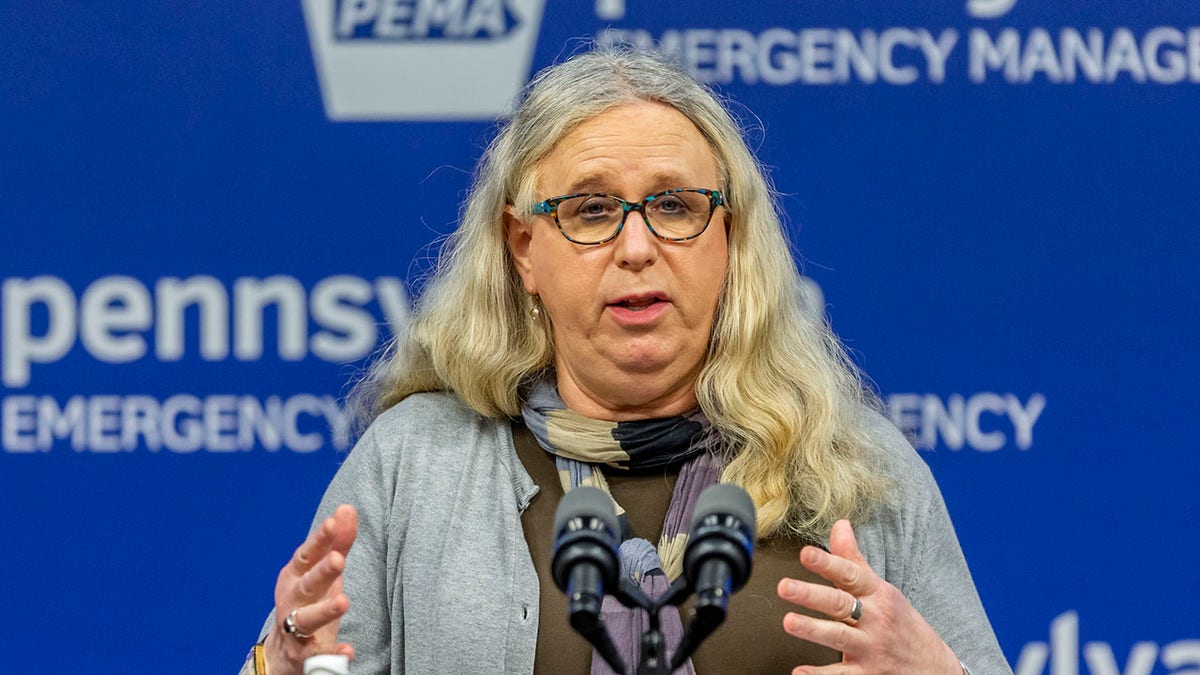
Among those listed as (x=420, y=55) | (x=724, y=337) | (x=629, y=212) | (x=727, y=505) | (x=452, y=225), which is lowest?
(x=727, y=505)

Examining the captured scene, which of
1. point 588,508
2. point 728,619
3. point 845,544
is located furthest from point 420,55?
point 588,508

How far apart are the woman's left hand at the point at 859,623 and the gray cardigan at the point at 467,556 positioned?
0.86 ft

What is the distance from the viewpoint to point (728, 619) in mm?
1794

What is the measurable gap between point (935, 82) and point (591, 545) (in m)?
1.84

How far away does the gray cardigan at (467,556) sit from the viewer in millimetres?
1811

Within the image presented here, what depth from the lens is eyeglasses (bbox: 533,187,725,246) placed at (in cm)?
188

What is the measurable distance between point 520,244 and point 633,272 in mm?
267

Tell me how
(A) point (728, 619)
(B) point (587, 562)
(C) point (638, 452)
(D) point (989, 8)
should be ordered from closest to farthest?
(B) point (587, 562) → (A) point (728, 619) → (C) point (638, 452) → (D) point (989, 8)

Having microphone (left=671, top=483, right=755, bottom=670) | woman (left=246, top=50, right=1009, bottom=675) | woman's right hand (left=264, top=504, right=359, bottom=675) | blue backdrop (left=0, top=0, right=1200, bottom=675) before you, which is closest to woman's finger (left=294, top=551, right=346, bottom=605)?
woman's right hand (left=264, top=504, right=359, bottom=675)

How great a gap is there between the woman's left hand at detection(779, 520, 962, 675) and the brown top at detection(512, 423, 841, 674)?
0.64 feet

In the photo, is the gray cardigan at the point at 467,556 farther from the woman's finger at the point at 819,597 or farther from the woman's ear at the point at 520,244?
the woman's finger at the point at 819,597

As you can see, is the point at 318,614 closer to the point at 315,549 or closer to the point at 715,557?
the point at 315,549

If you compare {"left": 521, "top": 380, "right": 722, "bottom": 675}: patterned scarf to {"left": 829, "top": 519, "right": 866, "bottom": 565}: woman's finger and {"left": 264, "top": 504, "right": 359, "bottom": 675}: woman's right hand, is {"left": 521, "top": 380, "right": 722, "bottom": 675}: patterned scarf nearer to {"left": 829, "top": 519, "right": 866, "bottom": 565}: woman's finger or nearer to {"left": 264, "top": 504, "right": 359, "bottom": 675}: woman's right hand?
{"left": 829, "top": 519, "right": 866, "bottom": 565}: woman's finger

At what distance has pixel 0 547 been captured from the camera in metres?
2.75
